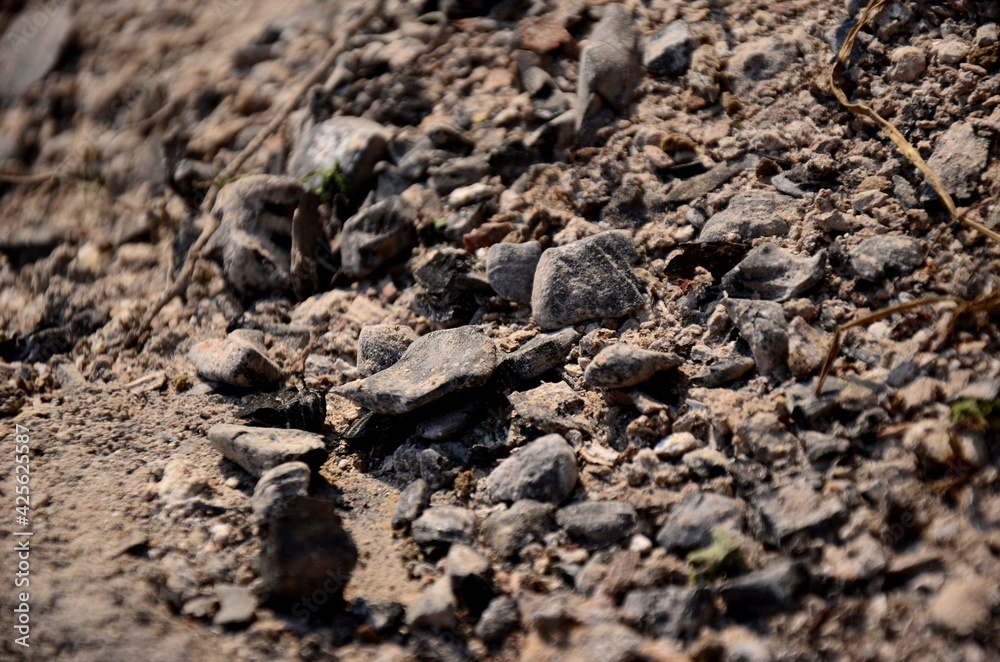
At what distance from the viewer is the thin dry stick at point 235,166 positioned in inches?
114

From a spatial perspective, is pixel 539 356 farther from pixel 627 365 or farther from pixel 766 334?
pixel 766 334

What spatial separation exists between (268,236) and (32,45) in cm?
285

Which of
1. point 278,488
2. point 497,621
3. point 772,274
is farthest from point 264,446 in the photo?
point 772,274

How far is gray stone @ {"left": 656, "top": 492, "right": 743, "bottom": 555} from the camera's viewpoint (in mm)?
1737

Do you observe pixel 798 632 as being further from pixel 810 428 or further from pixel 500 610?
pixel 500 610

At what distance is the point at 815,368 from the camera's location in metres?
1.92

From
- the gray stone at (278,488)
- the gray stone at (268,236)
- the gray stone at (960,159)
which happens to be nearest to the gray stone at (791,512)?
the gray stone at (960,159)

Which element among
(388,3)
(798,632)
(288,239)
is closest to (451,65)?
(388,3)

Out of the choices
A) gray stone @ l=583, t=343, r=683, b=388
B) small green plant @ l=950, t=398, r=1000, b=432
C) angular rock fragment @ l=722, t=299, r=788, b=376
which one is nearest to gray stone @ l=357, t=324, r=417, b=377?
gray stone @ l=583, t=343, r=683, b=388

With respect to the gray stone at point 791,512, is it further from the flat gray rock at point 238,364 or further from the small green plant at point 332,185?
the small green plant at point 332,185

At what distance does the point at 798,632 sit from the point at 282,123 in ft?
9.09

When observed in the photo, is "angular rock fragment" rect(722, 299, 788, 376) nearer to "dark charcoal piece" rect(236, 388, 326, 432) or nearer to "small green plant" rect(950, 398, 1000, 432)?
"small green plant" rect(950, 398, 1000, 432)

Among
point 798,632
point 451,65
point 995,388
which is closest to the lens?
point 798,632

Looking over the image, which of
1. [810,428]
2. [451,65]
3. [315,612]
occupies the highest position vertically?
[451,65]
